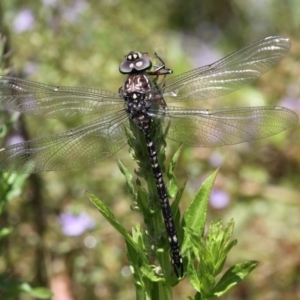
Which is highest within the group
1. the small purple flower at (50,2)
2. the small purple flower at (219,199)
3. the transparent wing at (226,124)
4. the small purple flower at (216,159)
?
the small purple flower at (50,2)

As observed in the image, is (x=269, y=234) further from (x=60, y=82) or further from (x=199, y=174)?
(x=60, y=82)

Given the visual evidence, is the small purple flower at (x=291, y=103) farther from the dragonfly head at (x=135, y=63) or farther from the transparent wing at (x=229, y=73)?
the dragonfly head at (x=135, y=63)

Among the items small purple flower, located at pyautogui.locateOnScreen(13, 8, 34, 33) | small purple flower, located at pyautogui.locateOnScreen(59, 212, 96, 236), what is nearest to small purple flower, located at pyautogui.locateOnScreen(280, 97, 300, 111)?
small purple flower, located at pyautogui.locateOnScreen(59, 212, 96, 236)

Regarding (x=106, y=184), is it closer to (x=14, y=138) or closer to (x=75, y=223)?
(x=75, y=223)

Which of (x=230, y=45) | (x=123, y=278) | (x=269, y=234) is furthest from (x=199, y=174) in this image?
(x=230, y=45)

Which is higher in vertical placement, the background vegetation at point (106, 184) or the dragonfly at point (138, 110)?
the background vegetation at point (106, 184)

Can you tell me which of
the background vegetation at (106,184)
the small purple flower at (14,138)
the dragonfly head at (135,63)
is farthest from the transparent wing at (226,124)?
the small purple flower at (14,138)

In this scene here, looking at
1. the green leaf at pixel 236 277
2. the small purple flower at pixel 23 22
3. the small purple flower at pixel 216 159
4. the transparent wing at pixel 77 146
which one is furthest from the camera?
the small purple flower at pixel 216 159

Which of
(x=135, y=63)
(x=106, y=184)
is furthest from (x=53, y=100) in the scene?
(x=106, y=184)
